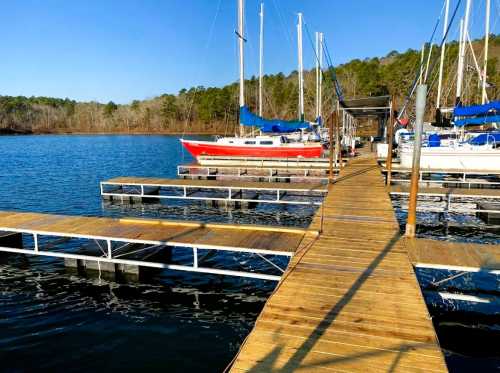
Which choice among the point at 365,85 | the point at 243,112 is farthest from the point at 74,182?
the point at 365,85

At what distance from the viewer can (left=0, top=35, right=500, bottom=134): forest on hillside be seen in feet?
256

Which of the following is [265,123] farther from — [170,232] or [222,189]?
[170,232]

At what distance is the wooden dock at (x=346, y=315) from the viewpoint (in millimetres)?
4648

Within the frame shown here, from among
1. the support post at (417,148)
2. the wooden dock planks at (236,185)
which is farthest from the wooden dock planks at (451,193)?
the support post at (417,148)

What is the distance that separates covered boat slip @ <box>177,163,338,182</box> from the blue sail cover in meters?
4.50

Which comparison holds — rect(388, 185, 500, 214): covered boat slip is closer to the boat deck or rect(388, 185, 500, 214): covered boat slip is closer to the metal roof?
the boat deck

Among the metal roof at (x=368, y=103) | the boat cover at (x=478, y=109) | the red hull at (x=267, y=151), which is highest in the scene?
the metal roof at (x=368, y=103)

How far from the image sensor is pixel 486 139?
76.6 ft

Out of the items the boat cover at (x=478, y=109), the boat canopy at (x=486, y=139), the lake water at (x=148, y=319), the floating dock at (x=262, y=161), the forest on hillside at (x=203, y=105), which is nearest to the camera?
the lake water at (x=148, y=319)

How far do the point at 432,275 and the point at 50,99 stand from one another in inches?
6231

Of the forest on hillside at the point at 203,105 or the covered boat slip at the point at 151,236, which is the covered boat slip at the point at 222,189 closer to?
the covered boat slip at the point at 151,236

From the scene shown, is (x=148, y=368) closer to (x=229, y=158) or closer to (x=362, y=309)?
(x=362, y=309)

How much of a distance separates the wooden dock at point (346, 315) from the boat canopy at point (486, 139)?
17.7 metres

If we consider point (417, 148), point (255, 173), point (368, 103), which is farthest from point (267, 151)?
point (417, 148)
